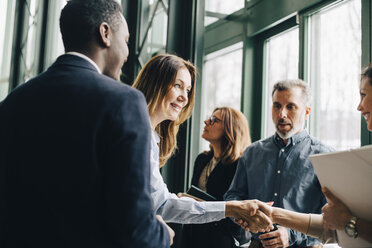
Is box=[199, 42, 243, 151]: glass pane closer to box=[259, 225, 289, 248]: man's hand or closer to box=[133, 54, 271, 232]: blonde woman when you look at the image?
box=[133, 54, 271, 232]: blonde woman

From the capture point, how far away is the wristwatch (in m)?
1.39

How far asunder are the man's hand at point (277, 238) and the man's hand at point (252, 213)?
0.05m

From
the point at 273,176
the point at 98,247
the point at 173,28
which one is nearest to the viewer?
the point at 98,247

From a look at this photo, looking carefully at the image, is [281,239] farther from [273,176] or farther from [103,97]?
[103,97]

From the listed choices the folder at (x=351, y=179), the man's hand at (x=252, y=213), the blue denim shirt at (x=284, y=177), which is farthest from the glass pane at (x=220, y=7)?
the folder at (x=351, y=179)

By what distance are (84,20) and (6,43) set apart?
735cm

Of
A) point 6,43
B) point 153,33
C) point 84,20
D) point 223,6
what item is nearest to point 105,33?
point 84,20

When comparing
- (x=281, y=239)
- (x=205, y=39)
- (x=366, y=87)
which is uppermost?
(x=205, y=39)

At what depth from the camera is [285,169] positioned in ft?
7.47

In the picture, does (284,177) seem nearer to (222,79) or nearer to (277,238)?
(277,238)

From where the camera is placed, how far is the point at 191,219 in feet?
6.64

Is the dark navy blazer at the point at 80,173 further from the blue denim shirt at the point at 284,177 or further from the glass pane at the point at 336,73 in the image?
the glass pane at the point at 336,73

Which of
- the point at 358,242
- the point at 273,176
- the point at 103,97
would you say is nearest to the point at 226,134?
the point at 273,176

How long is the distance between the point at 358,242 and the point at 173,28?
2.91m
